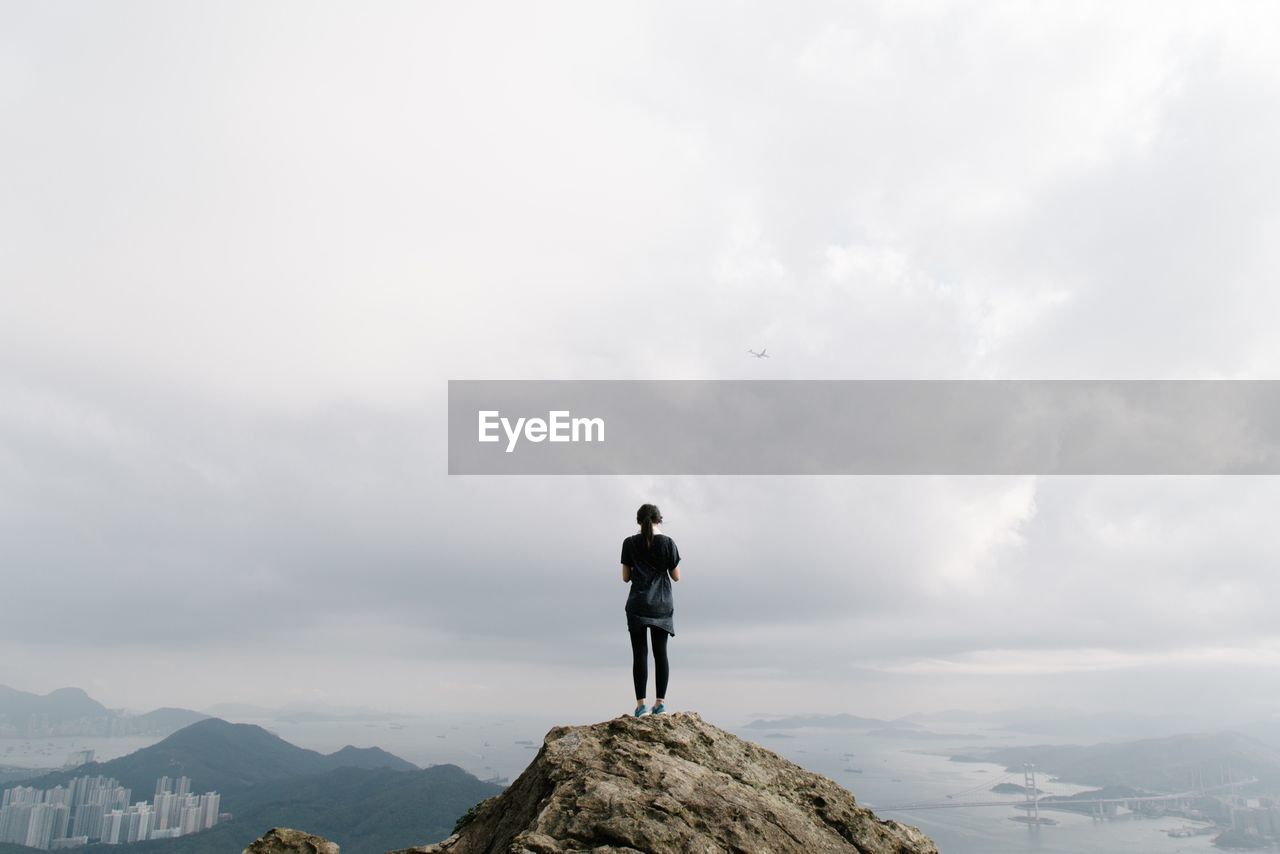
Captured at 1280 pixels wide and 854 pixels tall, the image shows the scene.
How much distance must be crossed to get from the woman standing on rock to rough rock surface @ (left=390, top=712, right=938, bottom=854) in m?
2.19

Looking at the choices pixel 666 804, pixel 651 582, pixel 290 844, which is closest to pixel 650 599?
pixel 651 582

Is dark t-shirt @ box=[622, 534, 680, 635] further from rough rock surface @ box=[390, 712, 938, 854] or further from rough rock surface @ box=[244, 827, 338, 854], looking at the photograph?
rough rock surface @ box=[244, 827, 338, 854]

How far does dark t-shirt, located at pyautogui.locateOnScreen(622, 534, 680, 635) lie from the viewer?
1306 centimetres

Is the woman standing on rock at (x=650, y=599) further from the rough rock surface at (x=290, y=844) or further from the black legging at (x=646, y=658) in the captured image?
the rough rock surface at (x=290, y=844)

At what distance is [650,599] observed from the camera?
42.8 feet

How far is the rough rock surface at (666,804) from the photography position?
7.78 meters

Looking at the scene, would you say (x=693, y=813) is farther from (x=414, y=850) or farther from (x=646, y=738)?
(x=414, y=850)

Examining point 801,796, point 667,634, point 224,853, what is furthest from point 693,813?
point 224,853

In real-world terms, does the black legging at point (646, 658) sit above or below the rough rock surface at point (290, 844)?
above

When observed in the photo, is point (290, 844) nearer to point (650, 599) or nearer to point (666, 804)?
point (666, 804)

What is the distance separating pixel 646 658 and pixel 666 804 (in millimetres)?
4957

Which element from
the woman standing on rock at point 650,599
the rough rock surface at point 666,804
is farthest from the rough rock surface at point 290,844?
the woman standing on rock at point 650,599

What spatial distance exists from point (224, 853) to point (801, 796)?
24740 centimetres

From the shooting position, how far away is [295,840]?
9555 mm
